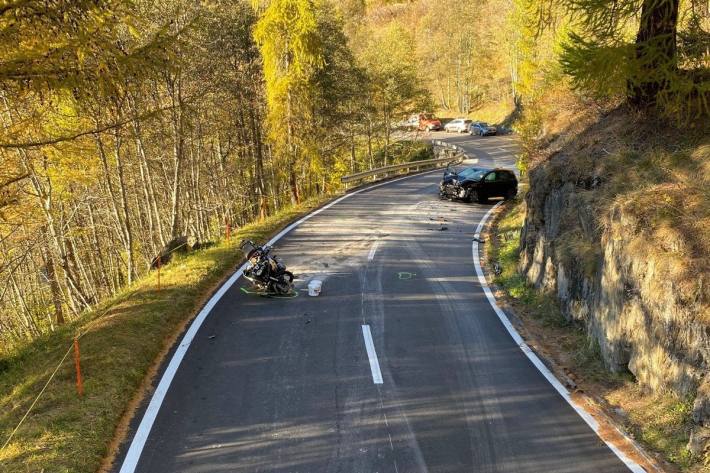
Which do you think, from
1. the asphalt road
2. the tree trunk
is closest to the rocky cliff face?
the asphalt road

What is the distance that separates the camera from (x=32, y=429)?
19.9 ft

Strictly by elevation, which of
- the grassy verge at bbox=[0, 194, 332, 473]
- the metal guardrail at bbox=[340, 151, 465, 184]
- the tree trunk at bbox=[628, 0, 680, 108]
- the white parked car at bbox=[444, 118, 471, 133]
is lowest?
the grassy verge at bbox=[0, 194, 332, 473]

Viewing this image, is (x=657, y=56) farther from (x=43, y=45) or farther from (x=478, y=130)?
(x=478, y=130)

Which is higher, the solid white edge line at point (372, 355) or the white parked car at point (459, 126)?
the white parked car at point (459, 126)

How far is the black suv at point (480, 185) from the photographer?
2147 cm

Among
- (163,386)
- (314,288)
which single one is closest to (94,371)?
(163,386)

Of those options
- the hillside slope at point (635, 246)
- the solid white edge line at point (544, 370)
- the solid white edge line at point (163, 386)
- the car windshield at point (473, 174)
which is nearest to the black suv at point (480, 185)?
the car windshield at point (473, 174)

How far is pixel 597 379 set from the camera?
25.1ft

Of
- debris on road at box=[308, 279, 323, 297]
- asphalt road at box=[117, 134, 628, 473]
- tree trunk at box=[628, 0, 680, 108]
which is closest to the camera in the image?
asphalt road at box=[117, 134, 628, 473]

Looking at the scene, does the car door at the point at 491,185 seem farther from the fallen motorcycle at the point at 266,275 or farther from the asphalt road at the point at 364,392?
the fallen motorcycle at the point at 266,275

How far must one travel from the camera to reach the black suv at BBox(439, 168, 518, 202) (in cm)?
2147

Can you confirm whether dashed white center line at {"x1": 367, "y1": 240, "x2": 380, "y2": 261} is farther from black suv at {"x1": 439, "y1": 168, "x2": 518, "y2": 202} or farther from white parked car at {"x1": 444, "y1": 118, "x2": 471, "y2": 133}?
white parked car at {"x1": 444, "y1": 118, "x2": 471, "y2": 133}

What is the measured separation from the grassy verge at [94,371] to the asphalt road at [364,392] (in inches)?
23.6

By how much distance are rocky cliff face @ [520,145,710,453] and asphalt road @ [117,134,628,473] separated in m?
1.23
